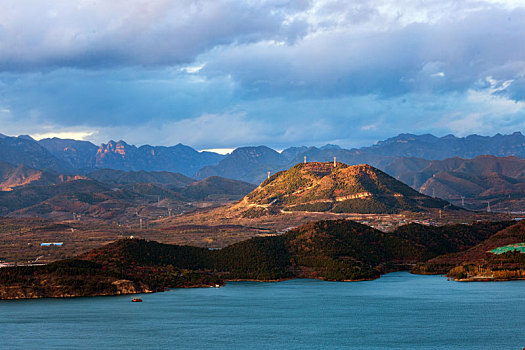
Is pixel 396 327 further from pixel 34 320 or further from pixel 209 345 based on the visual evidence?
pixel 34 320

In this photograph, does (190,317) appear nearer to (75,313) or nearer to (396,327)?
(75,313)

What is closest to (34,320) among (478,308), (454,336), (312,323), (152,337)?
(152,337)

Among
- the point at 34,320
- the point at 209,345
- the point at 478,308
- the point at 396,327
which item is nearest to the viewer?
the point at 209,345

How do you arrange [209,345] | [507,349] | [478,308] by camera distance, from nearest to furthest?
[507,349], [209,345], [478,308]

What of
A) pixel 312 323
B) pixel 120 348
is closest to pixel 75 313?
pixel 120 348

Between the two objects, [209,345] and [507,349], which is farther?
[209,345]

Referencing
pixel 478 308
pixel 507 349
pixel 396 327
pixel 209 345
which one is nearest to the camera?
pixel 507 349

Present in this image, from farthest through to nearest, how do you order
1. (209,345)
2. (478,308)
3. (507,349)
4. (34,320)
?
(478,308) → (34,320) → (209,345) → (507,349)

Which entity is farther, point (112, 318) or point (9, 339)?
point (112, 318)
